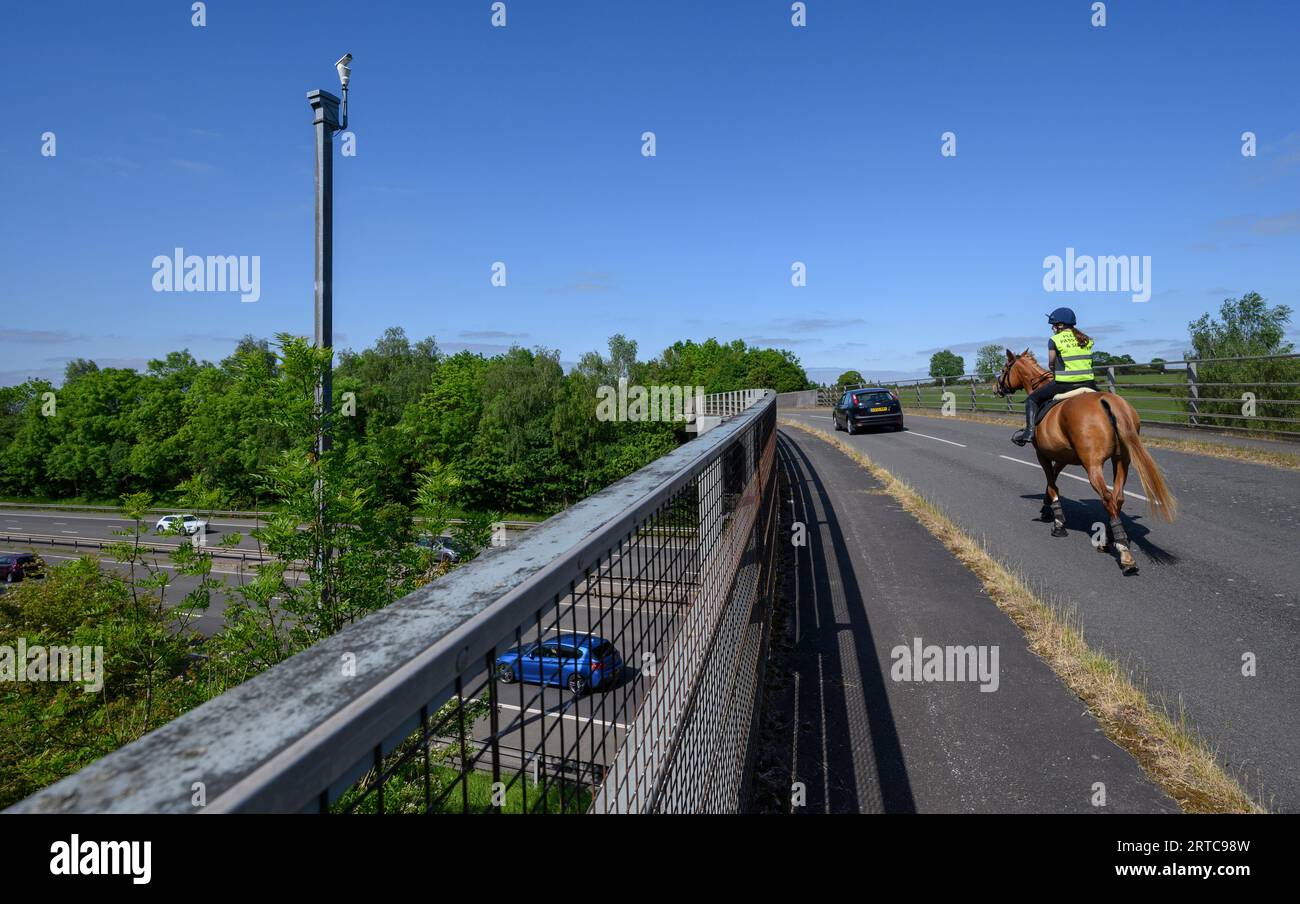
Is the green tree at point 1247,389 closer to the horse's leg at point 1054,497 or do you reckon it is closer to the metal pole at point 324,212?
the horse's leg at point 1054,497

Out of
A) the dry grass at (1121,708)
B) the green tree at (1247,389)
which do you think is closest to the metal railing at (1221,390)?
the green tree at (1247,389)

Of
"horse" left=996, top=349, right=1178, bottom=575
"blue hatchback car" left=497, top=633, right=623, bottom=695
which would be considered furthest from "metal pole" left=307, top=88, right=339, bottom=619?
"horse" left=996, top=349, right=1178, bottom=575

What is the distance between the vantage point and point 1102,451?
324 inches

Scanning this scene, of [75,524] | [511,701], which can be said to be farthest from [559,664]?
[75,524]

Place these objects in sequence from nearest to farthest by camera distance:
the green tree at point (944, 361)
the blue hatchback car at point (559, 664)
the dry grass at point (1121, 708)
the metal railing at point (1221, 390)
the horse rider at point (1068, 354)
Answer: the blue hatchback car at point (559, 664)
the dry grass at point (1121, 708)
the horse rider at point (1068, 354)
the metal railing at point (1221, 390)
the green tree at point (944, 361)

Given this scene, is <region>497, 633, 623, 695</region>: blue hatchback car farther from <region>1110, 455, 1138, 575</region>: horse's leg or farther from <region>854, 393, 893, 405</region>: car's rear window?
<region>854, 393, 893, 405</region>: car's rear window

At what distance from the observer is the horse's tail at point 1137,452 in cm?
779

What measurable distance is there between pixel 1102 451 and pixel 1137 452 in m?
0.45

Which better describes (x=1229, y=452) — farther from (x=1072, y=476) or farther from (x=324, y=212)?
(x=324, y=212)
